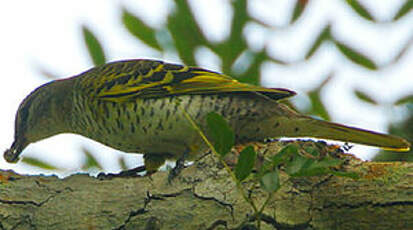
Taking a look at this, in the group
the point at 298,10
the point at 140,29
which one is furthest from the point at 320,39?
the point at 140,29

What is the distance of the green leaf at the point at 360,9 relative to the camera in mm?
3770

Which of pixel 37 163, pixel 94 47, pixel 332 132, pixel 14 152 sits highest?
pixel 94 47

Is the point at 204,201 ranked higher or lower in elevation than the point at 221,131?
lower

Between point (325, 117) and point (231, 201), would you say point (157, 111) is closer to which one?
point (325, 117)

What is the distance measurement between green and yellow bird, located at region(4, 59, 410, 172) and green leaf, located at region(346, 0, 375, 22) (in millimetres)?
675

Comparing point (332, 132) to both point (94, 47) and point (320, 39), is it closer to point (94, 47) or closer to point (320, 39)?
point (320, 39)

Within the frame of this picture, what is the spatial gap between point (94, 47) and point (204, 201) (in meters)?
1.43

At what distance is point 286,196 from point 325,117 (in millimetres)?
1092

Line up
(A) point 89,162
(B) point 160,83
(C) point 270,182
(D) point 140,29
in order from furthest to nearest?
(B) point 160,83, (A) point 89,162, (D) point 140,29, (C) point 270,182

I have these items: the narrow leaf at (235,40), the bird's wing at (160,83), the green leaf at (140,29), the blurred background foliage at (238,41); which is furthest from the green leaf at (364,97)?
the green leaf at (140,29)

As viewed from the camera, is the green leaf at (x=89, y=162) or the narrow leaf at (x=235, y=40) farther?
the green leaf at (x=89, y=162)

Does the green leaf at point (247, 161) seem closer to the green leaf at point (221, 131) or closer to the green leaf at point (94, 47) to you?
the green leaf at point (221, 131)

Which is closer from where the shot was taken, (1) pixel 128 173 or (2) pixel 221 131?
(2) pixel 221 131

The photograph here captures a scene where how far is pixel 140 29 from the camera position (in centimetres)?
389
